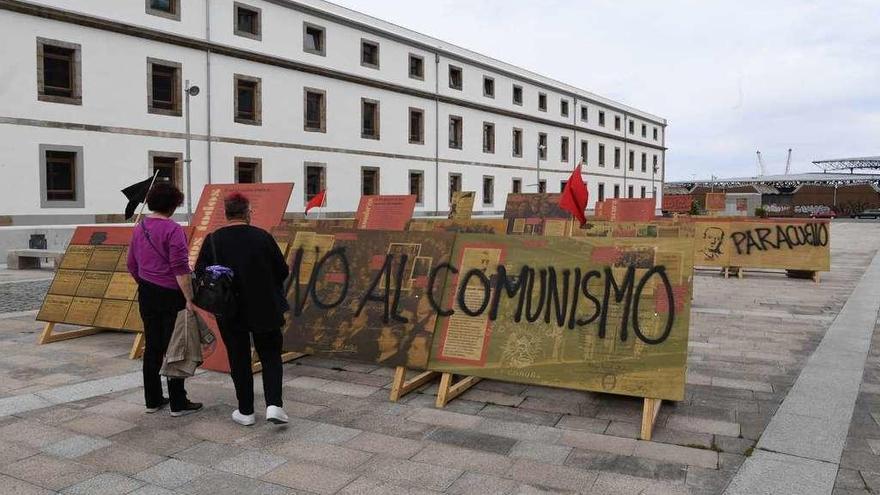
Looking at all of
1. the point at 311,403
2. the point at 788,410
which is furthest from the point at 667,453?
the point at 311,403

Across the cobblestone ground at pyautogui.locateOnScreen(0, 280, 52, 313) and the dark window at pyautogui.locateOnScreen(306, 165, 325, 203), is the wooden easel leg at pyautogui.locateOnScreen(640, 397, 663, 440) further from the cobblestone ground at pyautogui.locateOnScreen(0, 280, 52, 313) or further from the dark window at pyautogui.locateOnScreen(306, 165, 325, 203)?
the dark window at pyautogui.locateOnScreen(306, 165, 325, 203)

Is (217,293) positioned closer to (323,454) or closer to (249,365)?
(249,365)

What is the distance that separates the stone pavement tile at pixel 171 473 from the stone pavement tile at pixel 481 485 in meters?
1.51

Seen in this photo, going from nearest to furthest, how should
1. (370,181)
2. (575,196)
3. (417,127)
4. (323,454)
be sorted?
1. (323,454)
2. (575,196)
3. (370,181)
4. (417,127)

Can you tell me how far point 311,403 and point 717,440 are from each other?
3.04 meters

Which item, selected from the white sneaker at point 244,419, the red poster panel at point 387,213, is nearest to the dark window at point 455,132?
the red poster panel at point 387,213

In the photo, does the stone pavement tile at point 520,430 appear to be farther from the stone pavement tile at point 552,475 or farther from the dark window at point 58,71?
the dark window at point 58,71

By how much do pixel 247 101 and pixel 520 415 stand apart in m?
25.4

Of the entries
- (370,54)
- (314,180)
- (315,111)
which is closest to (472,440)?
(314,180)

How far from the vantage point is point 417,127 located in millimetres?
37188

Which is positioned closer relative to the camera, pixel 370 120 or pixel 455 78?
pixel 370 120

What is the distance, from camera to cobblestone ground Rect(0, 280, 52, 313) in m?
10.6

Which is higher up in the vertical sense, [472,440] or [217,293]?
[217,293]

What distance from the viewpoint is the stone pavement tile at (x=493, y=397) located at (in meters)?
5.36
